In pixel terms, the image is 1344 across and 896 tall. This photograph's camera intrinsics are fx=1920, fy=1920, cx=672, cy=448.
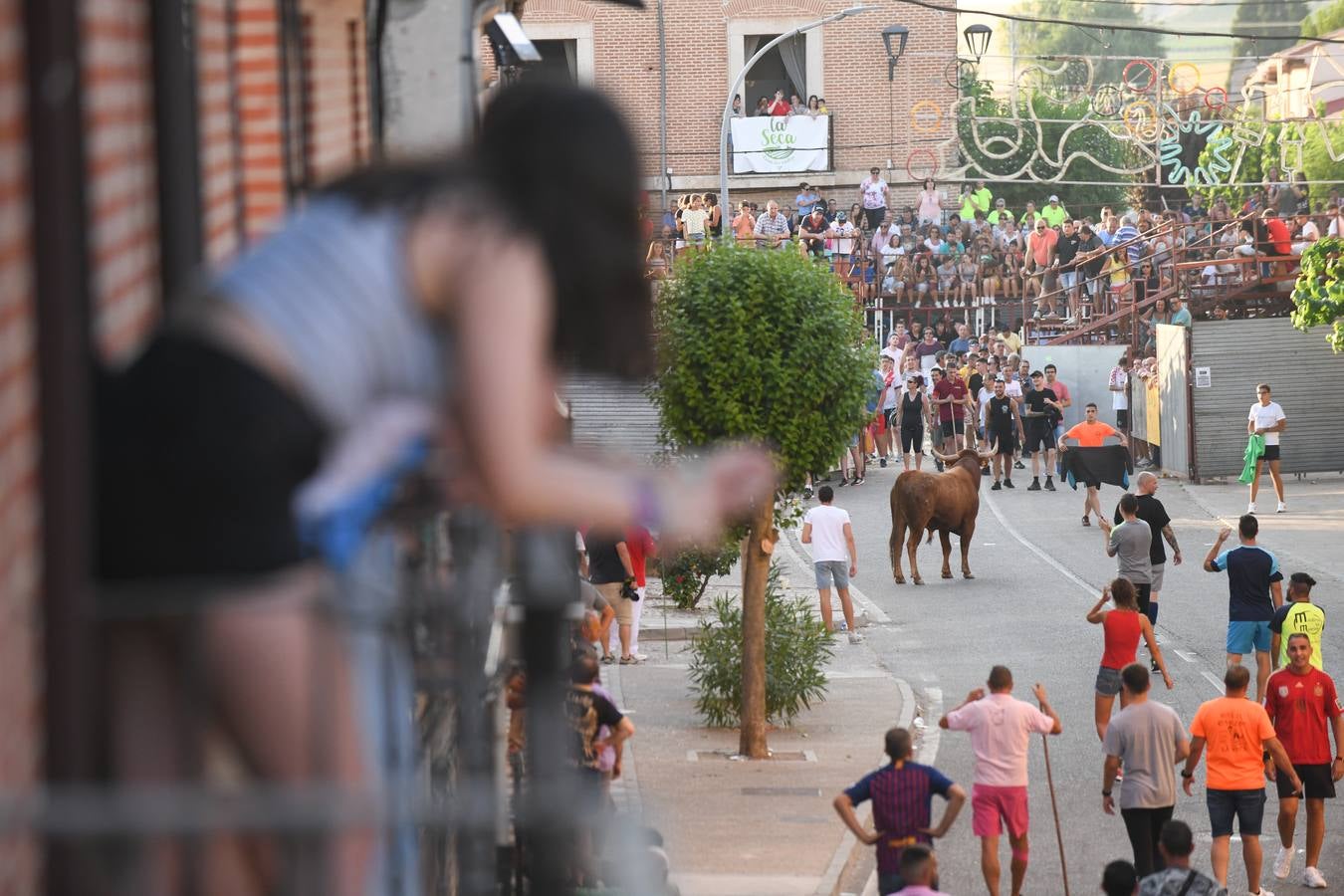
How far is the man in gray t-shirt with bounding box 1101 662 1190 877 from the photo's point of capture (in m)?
11.8

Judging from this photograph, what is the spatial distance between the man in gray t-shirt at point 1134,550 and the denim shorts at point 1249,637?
1.29 meters

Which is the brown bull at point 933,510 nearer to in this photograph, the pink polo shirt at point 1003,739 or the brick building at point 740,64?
the pink polo shirt at point 1003,739

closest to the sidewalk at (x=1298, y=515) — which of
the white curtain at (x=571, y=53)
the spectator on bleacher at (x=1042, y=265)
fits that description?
the spectator on bleacher at (x=1042, y=265)

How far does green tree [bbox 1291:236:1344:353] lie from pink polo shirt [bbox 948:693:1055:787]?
2013 cm

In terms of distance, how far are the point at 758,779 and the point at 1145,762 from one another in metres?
3.88

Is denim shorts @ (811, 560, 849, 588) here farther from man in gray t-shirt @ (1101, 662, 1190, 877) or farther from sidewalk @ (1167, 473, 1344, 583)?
man in gray t-shirt @ (1101, 662, 1190, 877)

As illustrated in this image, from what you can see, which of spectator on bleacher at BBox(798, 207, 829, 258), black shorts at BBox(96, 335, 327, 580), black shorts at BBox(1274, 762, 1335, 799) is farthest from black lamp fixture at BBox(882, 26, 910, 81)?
black shorts at BBox(96, 335, 327, 580)

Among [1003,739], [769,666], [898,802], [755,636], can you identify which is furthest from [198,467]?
[769,666]

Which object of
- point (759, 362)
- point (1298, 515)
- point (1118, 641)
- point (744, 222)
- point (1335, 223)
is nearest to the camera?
point (1118, 641)

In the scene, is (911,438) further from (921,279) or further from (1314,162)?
(1314,162)

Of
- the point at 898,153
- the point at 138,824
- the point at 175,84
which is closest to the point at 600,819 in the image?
the point at 138,824

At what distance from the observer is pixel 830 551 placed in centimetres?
2014

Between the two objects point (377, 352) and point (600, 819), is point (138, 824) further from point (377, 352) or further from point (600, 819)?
point (377, 352)

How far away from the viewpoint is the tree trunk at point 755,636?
15.6 metres
